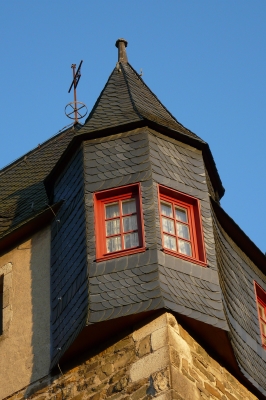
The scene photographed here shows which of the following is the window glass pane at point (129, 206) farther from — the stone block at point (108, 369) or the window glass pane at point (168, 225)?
the stone block at point (108, 369)

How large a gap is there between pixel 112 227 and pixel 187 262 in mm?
991

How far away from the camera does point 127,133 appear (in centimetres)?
1538

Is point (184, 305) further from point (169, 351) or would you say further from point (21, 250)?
point (21, 250)

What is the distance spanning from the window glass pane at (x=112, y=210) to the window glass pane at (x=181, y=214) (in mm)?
697

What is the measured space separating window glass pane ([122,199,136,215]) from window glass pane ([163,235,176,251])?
1.72 feet

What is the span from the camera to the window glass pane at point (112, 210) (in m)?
14.7

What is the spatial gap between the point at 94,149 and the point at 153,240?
1.79 metres

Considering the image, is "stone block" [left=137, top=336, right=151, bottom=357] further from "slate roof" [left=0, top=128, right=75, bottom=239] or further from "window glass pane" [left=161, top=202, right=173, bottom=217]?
"slate roof" [left=0, top=128, right=75, bottom=239]

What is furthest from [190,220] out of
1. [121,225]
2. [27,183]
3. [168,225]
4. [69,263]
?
[27,183]

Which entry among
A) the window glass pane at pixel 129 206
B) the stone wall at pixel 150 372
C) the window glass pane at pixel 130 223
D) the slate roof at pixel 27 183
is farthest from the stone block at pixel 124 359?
the slate roof at pixel 27 183

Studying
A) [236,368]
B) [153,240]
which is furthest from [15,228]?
[236,368]

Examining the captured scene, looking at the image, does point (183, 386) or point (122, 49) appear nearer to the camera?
point (183, 386)

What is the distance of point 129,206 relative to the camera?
48.3 ft

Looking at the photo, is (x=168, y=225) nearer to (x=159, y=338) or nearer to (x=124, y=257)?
(x=124, y=257)
